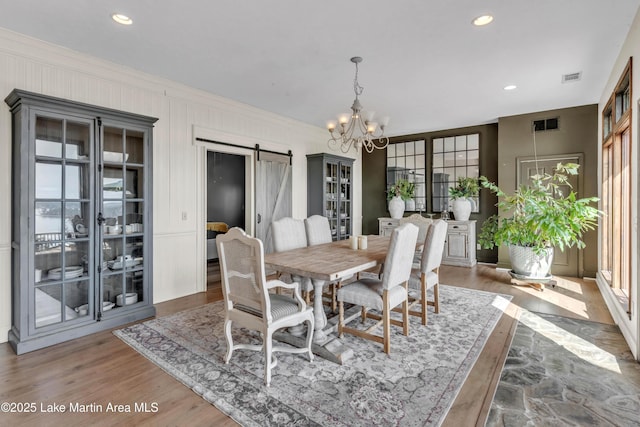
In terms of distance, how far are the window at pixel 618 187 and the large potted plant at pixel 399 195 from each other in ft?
10.3

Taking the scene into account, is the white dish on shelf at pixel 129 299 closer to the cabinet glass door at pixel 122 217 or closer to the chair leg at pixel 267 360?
the cabinet glass door at pixel 122 217

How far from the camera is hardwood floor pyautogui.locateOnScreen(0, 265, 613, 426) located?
6.15 feet

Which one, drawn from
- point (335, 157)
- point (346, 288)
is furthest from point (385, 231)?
point (346, 288)

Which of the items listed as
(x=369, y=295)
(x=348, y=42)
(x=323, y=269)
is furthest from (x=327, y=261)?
(x=348, y=42)

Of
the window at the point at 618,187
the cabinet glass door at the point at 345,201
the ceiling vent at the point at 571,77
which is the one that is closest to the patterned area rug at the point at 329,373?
the window at the point at 618,187

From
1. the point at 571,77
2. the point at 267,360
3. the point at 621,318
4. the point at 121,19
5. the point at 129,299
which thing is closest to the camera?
the point at 267,360

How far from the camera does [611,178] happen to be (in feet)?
13.4

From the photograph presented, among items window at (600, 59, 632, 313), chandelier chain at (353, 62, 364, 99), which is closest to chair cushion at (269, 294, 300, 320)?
chandelier chain at (353, 62, 364, 99)

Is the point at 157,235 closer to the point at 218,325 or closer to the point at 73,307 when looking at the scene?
the point at 73,307

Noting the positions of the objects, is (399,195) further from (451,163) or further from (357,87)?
(357,87)

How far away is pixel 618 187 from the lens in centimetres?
373

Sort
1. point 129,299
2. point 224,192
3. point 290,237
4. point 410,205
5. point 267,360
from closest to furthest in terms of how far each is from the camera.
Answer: point 267,360
point 129,299
point 290,237
point 224,192
point 410,205

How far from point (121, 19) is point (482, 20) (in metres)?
2.92

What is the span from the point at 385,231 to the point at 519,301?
322cm
